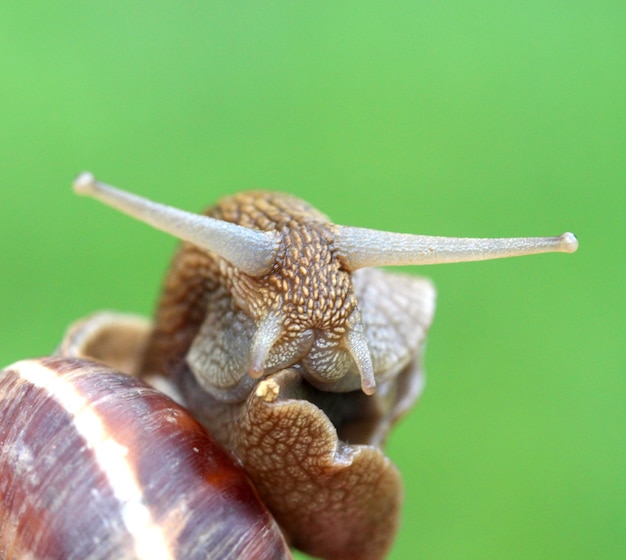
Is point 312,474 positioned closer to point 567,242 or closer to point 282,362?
point 282,362

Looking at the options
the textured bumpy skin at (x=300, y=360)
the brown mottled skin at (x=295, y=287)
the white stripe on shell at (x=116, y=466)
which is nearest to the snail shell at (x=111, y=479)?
the white stripe on shell at (x=116, y=466)

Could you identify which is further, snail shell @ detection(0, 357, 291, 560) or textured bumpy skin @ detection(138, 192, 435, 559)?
textured bumpy skin @ detection(138, 192, 435, 559)

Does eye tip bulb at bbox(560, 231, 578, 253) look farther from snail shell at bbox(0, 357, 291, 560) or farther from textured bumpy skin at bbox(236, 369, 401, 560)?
snail shell at bbox(0, 357, 291, 560)

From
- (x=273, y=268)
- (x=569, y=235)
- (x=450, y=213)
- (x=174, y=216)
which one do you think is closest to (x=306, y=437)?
(x=273, y=268)

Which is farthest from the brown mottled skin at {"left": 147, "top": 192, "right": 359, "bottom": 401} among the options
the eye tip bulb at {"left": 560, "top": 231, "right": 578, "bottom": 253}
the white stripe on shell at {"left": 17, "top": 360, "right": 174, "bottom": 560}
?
the eye tip bulb at {"left": 560, "top": 231, "right": 578, "bottom": 253}

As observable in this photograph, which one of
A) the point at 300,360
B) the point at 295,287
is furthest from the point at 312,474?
the point at 295,287

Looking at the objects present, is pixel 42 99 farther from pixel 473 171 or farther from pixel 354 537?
pixel 354 537

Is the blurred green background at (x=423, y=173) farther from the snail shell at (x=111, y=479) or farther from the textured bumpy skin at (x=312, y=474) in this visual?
the snail shell at (x=111, y=479)

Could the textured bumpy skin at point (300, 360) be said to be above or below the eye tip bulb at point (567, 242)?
below
